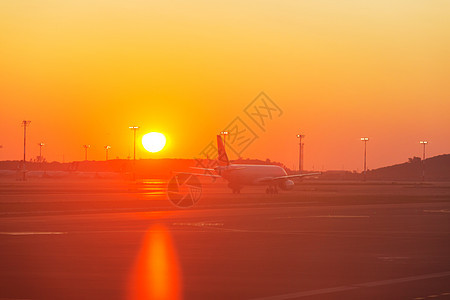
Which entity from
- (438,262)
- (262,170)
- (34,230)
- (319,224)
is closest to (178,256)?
(438,262)

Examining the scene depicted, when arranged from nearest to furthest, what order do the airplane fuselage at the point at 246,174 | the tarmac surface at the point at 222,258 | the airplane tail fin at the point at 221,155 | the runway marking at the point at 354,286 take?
the runway marking at the point at 354,286 → the tarmac surface at the point at 222,258 → the airplane fuselage at the point at 246,174 → the airplane tail fin at the point at 221,155

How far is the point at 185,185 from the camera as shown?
275ft

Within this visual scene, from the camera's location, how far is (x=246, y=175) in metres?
76.4

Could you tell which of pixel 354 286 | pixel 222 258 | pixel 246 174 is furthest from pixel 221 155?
pixel 354 286

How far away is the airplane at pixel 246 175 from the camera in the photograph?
75.5 meters

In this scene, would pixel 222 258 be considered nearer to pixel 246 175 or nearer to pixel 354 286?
pixel 354 286

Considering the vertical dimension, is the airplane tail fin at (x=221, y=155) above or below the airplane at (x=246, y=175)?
above

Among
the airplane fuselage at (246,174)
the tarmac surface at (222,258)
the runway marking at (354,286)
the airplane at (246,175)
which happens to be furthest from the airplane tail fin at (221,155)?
the runway marking at (354,286)

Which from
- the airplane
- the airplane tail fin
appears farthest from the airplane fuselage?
the airplane tail fin

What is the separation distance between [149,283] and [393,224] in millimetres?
20295

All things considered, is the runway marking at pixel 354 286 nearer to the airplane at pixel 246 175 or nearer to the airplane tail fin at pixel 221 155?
the airplane at pixel 246 175

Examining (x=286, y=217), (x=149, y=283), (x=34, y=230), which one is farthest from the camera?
(x=286, y=217)

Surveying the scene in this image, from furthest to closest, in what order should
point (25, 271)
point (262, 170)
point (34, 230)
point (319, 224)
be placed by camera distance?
1. point (262, 170)
2. point (319, 224)
3. point (34, 230)
4. point (25, 271)

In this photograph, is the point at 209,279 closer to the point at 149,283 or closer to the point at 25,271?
the point at 149,283
